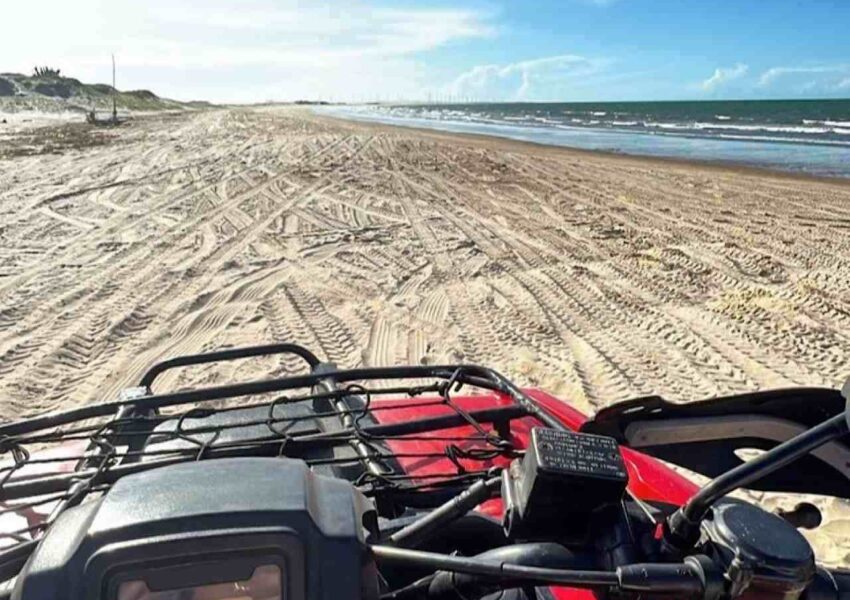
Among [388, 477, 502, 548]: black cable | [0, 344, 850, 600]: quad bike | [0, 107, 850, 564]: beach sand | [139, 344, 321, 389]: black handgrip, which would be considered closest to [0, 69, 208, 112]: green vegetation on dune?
[0, 107, 850, 564]: beach sand

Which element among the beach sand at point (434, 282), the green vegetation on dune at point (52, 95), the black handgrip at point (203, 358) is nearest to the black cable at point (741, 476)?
the black handgrip at point (203, 358)

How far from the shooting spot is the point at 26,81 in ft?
242

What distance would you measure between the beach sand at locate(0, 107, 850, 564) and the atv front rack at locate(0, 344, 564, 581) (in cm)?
229

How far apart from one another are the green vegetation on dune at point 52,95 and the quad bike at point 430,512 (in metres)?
60.2

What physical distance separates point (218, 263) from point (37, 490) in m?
6.51

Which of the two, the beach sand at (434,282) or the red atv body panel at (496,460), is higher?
the red atv body panel at (496,460)

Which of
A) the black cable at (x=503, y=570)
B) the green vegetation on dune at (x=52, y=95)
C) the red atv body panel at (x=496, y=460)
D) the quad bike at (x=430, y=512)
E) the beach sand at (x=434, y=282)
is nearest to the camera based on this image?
the quad bike at (x=430, y=512)

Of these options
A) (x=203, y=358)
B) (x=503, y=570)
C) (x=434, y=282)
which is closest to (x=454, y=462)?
(x=503, y=570)

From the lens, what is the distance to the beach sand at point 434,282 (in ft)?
18.1

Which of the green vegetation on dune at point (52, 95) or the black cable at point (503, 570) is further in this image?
the green vegetation on dune at point (52, 95)

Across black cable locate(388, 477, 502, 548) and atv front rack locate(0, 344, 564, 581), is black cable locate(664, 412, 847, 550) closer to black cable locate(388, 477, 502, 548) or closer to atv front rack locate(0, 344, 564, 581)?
black cable locate(388, 477, 502, 548)

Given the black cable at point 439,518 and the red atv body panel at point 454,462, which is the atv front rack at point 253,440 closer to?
the red atv body panel at point 454,462

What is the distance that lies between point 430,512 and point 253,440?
2.02 feet

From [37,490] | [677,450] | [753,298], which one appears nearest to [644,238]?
[753,298]
